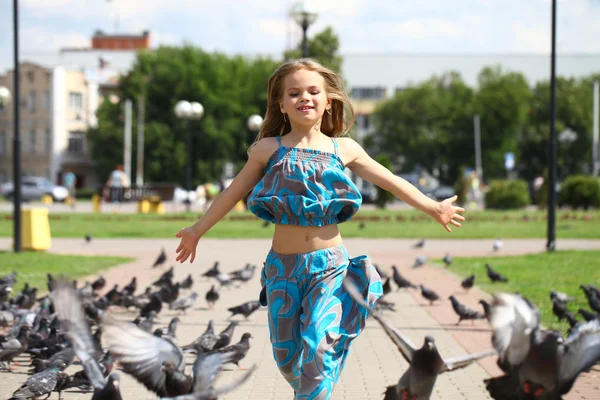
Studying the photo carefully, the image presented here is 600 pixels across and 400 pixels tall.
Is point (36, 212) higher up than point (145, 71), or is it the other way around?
point (145, 71)

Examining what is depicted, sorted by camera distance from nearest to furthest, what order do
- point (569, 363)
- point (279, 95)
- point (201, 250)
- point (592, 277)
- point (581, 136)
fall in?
point (569, 363), point (279, 95), point (592, 277), point (201, 250), point (581, 136)

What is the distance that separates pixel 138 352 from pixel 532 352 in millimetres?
1861

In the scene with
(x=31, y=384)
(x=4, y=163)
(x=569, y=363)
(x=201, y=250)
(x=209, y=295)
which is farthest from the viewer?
(x=4, y=163)

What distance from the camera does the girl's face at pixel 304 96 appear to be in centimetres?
467

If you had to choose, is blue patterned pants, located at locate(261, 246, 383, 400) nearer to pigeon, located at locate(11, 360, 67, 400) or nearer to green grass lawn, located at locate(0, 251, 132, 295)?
pigeon, located at locate(11, 360, 67, 400)

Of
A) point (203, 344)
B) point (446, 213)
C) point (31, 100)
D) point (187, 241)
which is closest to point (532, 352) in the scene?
point (446, 213)

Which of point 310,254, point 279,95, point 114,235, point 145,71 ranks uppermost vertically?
point 145,71

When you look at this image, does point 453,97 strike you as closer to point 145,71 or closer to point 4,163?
point 145,71

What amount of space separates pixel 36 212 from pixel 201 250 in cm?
354

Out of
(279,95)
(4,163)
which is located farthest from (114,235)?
(4,163)

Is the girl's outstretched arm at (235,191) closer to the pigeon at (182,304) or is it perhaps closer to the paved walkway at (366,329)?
the paved walkway at (366,329)

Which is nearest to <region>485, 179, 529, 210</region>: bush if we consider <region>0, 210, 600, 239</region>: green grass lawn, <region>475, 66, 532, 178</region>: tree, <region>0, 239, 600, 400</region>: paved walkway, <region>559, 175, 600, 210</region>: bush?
<region>559, 175, 600, 210</region>: bush

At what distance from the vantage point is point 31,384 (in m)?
6.04

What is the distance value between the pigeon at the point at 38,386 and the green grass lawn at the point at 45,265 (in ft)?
21.3
